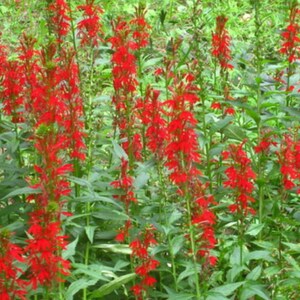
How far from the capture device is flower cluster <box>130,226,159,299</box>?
3.29m

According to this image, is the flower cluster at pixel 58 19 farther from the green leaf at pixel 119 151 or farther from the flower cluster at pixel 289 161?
the flower cluster at pixel 289 161

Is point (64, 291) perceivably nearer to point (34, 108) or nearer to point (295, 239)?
point (34, 108)

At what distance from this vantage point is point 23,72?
392cm

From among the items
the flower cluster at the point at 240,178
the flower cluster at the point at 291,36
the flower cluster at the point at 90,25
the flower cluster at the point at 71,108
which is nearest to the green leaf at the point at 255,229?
the flower cluster at the point at 240,178

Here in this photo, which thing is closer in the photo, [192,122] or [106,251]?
[192,122]

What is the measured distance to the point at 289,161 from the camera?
142 inches

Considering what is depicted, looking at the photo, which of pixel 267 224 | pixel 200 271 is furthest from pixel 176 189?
pixel 267 224

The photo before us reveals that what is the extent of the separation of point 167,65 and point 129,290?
104 cm

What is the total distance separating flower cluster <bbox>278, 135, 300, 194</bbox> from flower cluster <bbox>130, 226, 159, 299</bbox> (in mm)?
681

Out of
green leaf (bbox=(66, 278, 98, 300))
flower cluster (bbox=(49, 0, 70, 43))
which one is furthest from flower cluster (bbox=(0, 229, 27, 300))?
flower cluster (bbox=(49, 0, 70, 43))

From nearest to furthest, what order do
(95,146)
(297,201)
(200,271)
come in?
(200,271), (95,146), (297,201)

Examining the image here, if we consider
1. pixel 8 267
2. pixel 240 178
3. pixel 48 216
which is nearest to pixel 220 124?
pixel 240 178

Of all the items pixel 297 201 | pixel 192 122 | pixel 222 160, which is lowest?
pixel 297 201

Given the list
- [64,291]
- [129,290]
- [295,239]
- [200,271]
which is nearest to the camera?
[64,291]
